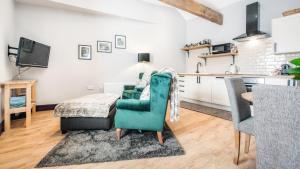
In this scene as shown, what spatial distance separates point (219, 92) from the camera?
12.9ft

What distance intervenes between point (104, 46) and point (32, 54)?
176cm

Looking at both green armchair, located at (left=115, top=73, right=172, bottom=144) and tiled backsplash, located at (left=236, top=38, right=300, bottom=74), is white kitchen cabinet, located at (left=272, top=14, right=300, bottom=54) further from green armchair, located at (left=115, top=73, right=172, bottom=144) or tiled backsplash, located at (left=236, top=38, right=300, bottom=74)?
green armchair, located at (left=115, top=73, right=172, bottom=144)

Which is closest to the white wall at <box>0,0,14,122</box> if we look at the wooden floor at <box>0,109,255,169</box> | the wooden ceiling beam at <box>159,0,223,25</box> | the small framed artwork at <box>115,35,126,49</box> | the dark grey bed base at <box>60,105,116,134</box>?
the wooden floor at <box>0,109,255,169</box>

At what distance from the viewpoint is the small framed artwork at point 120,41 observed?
4648mm

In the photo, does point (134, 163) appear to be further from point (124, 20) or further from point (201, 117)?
point (124, 20)

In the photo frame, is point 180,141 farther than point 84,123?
No

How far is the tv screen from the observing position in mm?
2877

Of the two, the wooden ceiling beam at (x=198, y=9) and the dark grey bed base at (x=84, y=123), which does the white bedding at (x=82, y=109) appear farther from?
the wooden ceiling beam at (x=198, y=9)

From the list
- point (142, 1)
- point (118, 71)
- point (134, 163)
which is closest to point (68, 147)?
point (134, 163)

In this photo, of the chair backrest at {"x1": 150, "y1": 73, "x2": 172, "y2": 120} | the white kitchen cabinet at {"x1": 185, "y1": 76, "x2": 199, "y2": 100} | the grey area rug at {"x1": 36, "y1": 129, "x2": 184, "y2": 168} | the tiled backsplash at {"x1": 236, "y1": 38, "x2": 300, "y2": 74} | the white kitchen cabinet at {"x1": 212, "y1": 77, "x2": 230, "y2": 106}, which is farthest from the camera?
the white kitchen cabinet at {"x1": 185, "y1": 76, "x2": 199, "y2": 100}

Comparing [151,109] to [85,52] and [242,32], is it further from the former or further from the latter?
[242,32]

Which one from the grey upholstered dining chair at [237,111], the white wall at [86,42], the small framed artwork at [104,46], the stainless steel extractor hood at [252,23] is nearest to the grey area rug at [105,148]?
the grey upholstered dining chair at [237,111]

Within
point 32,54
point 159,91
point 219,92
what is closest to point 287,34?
point 219,92

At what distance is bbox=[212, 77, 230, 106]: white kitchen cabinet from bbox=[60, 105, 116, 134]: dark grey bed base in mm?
2793
